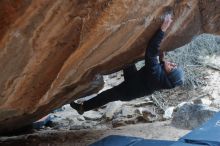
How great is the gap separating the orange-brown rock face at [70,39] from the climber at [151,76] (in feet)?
0.45

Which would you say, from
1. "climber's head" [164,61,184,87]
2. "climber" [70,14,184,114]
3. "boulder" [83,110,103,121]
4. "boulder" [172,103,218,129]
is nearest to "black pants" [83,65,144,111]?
"climber" [70,14,184,114]

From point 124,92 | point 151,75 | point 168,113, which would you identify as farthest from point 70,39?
point 168,113

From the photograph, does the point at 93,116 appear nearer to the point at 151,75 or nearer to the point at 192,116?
the point at 192,116

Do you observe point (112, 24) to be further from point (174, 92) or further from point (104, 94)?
point (174, 92)

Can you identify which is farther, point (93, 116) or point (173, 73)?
point (93, 116)

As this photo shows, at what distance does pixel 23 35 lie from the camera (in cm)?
312

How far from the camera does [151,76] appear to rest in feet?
14.9

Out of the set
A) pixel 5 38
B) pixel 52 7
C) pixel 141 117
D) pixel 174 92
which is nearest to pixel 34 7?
pixel 52 7

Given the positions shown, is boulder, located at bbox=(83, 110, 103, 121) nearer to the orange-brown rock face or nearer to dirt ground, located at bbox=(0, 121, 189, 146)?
dirt ground, located at bbox=(0, 121, 189, 146)

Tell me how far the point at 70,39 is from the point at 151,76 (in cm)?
149

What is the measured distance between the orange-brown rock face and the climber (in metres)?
0.14

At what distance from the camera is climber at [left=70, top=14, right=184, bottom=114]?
14.1 feet

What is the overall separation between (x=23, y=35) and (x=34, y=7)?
0.33m

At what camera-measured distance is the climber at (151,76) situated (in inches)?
169
